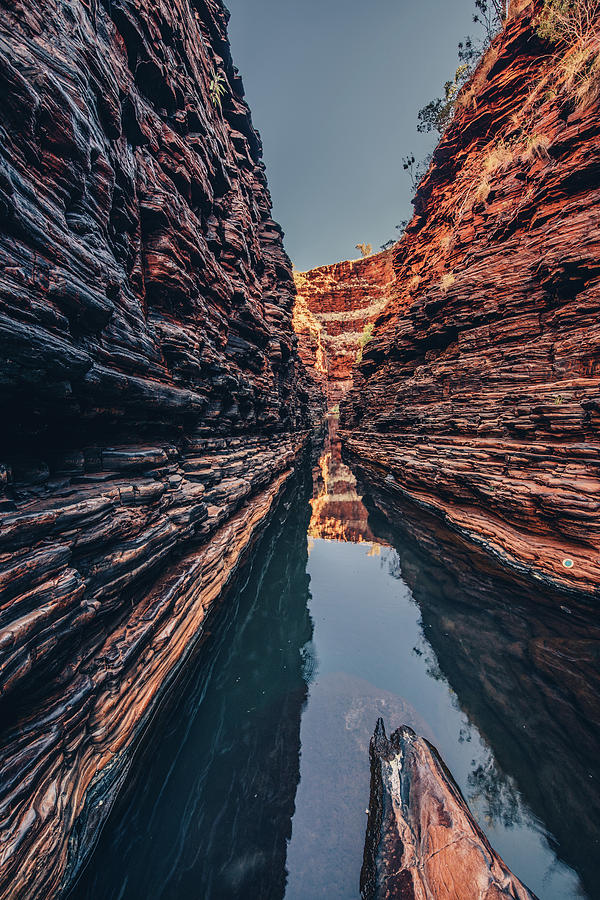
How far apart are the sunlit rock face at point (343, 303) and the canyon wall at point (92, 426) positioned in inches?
1866

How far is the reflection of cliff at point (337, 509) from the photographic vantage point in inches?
402

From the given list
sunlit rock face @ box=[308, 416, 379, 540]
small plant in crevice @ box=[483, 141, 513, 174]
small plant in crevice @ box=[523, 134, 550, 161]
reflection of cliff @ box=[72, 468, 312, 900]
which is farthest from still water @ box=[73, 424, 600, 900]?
small plant in crevice @ box=[483, 141, 513, 174]

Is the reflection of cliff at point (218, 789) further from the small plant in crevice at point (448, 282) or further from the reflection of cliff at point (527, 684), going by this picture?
the small plant in crevice at point (448, 282)

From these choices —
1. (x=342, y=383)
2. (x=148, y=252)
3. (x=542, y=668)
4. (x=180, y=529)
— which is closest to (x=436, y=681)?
(x=542, y=668)

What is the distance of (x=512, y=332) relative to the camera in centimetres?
960

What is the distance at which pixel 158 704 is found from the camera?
3.57 metres

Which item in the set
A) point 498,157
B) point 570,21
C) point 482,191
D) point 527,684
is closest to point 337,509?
point 527,684

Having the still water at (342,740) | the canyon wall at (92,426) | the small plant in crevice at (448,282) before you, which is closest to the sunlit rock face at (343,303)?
the small plant in crevice at (448,282)

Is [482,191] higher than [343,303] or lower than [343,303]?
lower

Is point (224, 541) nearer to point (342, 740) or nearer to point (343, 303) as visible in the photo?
point (342, 740)

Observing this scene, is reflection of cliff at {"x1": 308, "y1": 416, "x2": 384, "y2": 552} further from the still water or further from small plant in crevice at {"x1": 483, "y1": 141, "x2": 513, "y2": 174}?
small plant in crevice at {"x1": 483, "y1": 141, "x2": 513, "y2": 174}

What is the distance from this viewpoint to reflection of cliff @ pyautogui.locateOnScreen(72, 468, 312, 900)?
8.33 feet

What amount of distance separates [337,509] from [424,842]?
10078 millimetres

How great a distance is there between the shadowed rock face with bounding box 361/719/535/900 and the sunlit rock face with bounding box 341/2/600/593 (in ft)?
14.4
